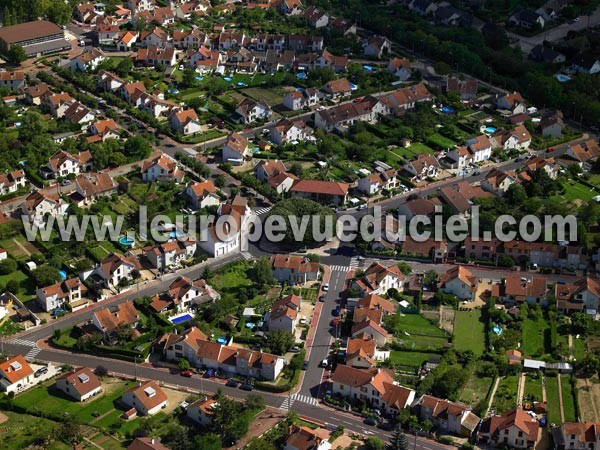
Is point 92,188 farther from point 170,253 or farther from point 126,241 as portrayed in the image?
point 170,253

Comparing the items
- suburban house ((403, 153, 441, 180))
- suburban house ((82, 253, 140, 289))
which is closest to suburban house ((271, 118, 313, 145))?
suburban house ((403, 153, 441, 180))

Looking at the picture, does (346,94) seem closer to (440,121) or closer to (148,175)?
(440,121)

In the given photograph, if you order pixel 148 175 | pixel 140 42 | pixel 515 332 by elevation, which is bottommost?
pixel 515 332

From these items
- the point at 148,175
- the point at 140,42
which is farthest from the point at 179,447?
the point at 140,42

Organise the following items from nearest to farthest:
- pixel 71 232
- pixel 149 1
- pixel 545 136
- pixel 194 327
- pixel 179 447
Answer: pixel 179 447 < pixel 194 327 < pixel 71 232 < pixel 545 136 < pixel 149 1

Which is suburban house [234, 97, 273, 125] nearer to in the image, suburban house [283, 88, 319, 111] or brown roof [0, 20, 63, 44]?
suburban house [283, 88, 319, 111]

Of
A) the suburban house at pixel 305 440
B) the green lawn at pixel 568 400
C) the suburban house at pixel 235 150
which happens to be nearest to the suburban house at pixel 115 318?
the suburban house at pixel 305 440

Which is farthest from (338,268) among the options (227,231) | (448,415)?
(448,415)

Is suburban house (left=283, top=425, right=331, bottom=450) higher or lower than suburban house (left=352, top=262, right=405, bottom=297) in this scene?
lower
